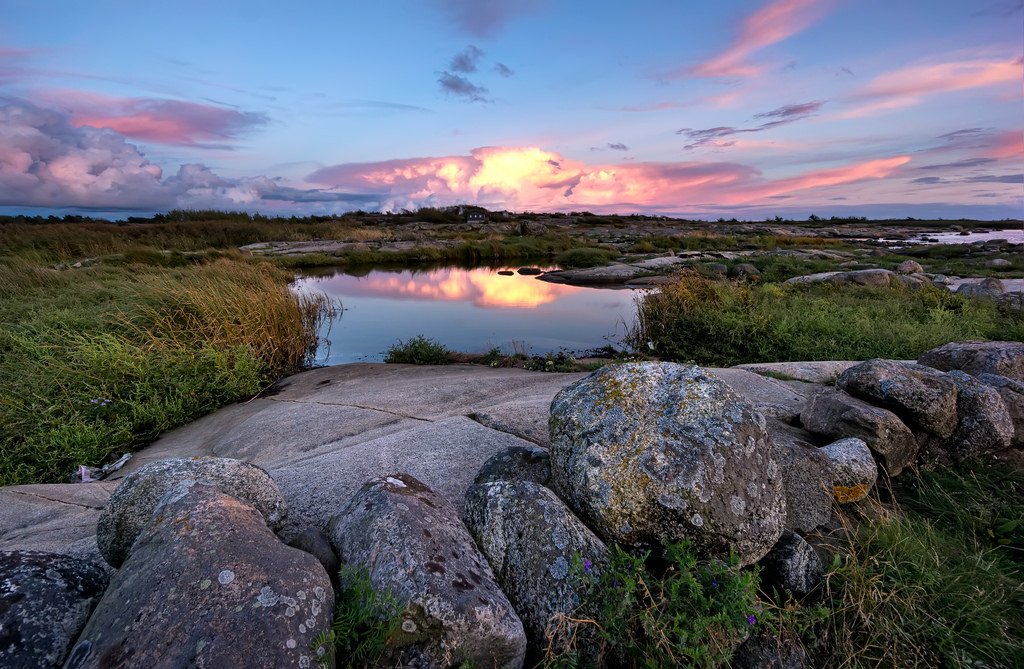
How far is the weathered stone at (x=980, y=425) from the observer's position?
5570 mm

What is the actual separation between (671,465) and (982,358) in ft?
23.3

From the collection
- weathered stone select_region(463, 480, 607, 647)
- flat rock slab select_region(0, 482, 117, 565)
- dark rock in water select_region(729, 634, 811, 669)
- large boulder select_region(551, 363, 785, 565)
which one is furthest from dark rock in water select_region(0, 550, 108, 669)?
dark rock in water select_region(729, 634, 811, 669)

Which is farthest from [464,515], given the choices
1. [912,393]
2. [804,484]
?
[912,393]

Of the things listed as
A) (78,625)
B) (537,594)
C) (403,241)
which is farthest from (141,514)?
(403,241)

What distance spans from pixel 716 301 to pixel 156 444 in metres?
13.6

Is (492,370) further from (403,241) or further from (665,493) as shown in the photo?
(403,241)

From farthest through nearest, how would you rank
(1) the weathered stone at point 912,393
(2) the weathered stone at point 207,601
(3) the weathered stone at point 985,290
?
(3) the weathered stone at point 985,290
(1) the weathered stone at point 912,393
(2) the weathered stone at point 207,601

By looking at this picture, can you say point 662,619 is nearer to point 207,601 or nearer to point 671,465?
point 671,465

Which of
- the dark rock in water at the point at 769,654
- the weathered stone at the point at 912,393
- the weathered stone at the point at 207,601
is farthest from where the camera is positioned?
the weathered stone at the point at 912,393

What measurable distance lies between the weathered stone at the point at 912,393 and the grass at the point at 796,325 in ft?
18.7

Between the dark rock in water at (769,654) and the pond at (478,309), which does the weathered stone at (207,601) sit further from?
the pond at (478,309)

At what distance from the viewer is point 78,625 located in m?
2.96

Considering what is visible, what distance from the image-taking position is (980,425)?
5602mm

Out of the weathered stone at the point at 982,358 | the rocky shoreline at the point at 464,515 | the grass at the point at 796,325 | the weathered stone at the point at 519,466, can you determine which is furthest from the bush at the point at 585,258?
the weathered stone at the point at 519,466
